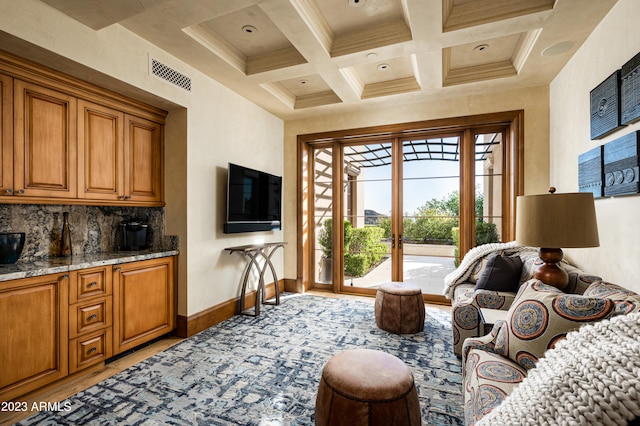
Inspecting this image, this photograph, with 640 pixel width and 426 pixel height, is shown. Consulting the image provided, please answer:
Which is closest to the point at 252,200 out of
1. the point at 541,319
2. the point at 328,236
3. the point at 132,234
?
the point at 132,234

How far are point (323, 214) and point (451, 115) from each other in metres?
2.34

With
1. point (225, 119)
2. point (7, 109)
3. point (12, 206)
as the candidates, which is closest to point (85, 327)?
point (12, 206)

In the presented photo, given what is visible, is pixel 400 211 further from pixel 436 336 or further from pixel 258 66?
pixel 258 66

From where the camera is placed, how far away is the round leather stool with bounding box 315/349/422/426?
142 centimetres

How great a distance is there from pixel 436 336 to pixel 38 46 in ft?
13.1

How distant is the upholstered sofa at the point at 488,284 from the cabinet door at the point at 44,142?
11.0ft

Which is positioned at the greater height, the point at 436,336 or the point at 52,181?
the point at 52,181

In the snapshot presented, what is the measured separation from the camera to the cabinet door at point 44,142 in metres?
2.17

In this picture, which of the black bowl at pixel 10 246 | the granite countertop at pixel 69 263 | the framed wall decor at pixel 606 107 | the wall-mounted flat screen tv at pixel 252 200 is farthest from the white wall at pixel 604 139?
the black bowl at pixel 10 246

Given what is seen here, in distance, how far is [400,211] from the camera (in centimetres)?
448

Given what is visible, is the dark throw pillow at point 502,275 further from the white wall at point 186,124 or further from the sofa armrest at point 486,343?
the white wall at point 186,124

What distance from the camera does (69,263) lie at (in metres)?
2.34

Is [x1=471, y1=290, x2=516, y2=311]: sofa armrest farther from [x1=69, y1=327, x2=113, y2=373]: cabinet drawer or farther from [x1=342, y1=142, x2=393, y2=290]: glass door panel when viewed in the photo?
[x1=69, y1=327, x2=113, y2=373]: cabinet drawer

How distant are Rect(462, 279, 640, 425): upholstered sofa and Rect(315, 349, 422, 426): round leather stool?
0.93 feet
